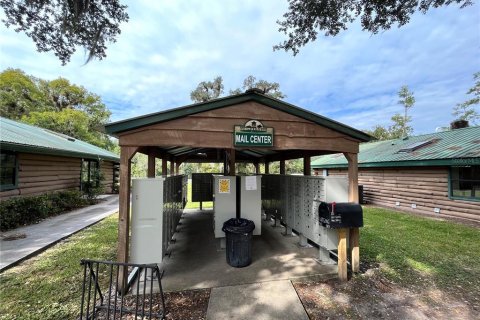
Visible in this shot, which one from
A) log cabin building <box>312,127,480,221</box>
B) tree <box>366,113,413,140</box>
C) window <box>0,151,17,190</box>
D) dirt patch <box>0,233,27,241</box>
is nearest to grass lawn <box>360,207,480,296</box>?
log cabin building <box>312,127,480,221</box>

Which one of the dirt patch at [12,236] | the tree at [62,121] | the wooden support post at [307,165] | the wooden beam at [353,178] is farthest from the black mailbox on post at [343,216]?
the tree at [62,121]

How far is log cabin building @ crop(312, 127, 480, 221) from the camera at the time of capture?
762cm

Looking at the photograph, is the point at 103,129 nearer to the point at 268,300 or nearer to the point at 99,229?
the point at 268,300

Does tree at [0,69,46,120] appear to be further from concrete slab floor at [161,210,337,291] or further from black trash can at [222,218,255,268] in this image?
black trash can at [222,218,255,268]

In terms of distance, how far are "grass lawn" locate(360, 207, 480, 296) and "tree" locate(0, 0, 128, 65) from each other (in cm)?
759

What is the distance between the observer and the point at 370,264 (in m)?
4.23

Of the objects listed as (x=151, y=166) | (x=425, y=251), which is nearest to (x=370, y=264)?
(x=425, y=251)

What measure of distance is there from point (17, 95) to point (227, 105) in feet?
91.7

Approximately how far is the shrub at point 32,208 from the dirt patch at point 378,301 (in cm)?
763

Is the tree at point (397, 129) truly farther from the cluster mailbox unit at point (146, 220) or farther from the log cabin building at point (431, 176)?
the cluster mailbox unit at point (146, 220)

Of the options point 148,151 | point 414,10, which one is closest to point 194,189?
point 148,151

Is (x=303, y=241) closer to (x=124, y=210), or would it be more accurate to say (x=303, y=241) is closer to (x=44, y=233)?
(x=124, y=210)

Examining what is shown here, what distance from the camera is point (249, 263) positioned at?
4.16 meters

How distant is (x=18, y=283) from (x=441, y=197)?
11850 millimetres
